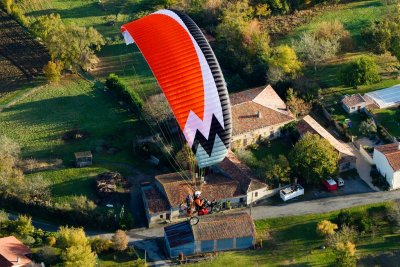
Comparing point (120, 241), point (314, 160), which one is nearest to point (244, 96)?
point (314, 160)

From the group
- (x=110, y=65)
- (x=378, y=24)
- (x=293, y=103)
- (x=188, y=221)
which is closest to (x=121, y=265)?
(x=188, y=221)

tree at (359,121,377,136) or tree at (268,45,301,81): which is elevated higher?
tree at (268,45,301,81)

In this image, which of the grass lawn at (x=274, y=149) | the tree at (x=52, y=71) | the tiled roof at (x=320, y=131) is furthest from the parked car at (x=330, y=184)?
the tree at (x=52, y=71)

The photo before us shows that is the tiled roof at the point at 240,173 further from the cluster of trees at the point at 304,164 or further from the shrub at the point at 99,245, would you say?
the shrub at the point at 99,245

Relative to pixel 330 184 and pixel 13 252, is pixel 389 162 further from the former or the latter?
pixel 13 252

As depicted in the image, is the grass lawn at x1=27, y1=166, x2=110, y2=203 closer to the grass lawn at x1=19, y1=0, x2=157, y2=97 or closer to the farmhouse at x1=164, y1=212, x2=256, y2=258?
the farmhouse at x1=164, y1=212, x2=256, y2=258

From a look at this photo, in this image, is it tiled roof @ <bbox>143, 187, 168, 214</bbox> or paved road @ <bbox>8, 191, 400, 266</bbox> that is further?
tiled roof @ <bbox>143, 187, 168, 214</bbox>

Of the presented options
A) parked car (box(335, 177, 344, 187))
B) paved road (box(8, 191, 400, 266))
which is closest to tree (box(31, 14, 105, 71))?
paved road (box(8, 191, 400, 266))

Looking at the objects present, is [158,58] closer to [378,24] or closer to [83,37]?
[83,37]
